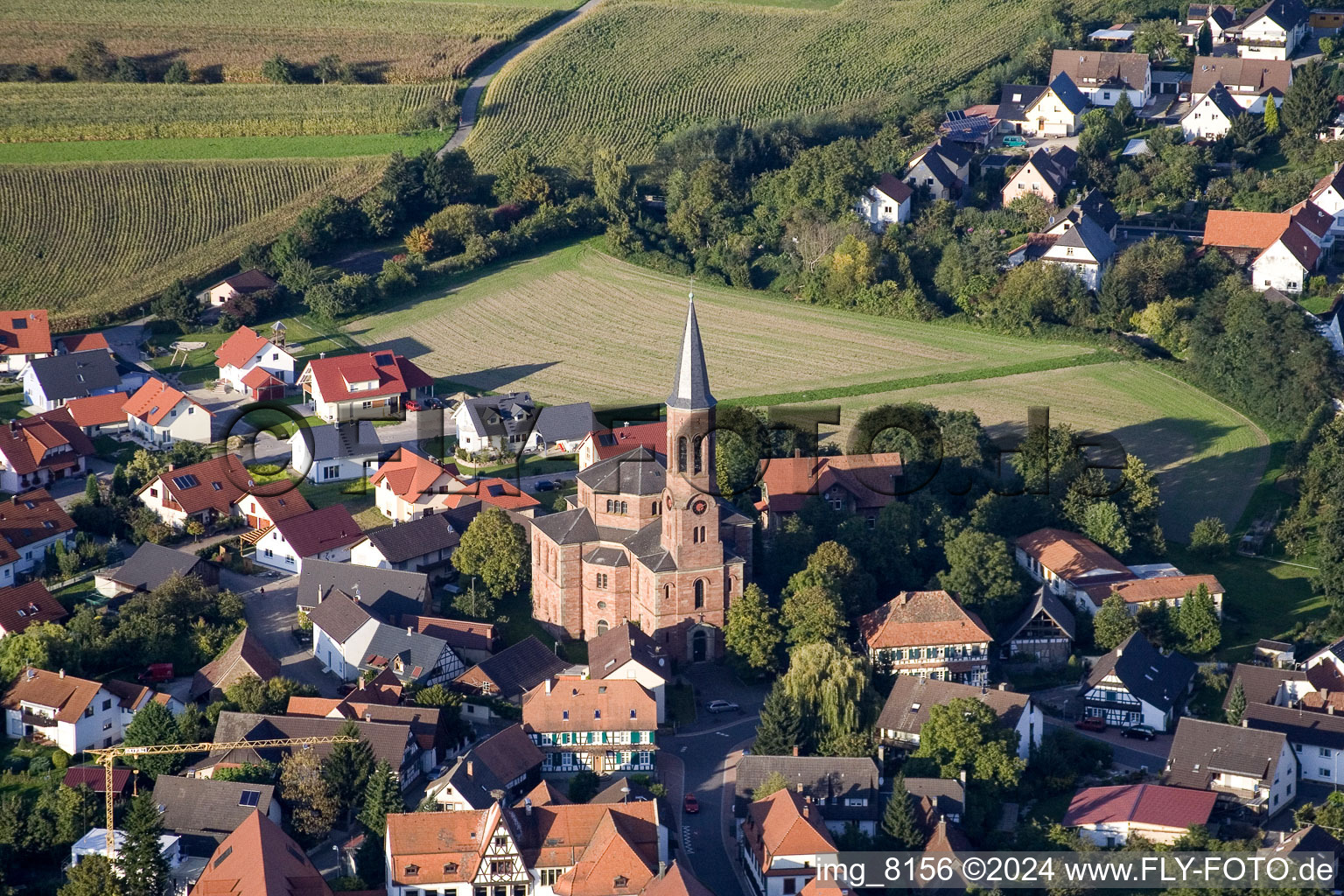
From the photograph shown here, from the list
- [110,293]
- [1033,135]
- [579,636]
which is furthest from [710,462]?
[1033,135]

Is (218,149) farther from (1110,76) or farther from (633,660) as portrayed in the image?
(633,660)

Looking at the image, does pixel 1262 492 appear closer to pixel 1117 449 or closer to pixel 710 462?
pixel 1117 449

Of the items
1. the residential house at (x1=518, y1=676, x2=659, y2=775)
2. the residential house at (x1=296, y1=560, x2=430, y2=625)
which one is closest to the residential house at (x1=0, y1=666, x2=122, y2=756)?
the residential house at (x1=296, y1=560, x2=430, y2=625)

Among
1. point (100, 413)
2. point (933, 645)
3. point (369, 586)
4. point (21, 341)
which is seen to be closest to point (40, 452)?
point (100, 413)

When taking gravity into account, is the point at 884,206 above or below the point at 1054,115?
below

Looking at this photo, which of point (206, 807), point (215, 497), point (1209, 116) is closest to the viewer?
point (206, 807)

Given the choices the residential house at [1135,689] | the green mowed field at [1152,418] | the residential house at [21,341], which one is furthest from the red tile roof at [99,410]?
the residential house at [1135,689]

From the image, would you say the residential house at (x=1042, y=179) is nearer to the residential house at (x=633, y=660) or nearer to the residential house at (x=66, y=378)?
the residential house at (x=66, y=378)
